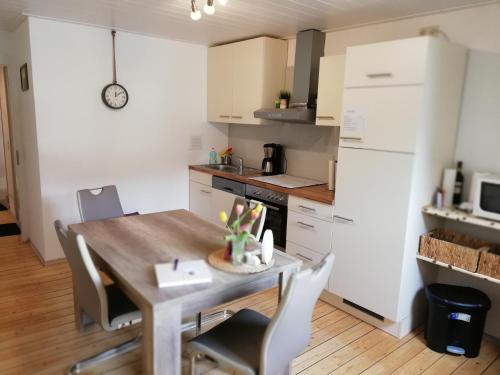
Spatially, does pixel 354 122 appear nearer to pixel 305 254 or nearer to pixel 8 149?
pixel 305 254

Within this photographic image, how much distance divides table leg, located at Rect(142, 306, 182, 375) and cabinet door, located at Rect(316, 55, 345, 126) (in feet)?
7.00

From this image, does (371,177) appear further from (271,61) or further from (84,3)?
(84,3)

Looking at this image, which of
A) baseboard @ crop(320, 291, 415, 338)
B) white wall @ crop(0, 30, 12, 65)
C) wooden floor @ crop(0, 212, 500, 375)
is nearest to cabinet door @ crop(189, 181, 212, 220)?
wooden floor @ crop(0, 212, 500, 375)

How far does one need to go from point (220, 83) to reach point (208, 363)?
306 cm

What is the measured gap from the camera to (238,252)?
194cm

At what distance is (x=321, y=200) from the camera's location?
3.02 meters

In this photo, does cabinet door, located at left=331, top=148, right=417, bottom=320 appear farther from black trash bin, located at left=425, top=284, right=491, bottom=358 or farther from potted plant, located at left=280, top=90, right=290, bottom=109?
potted plant, located at left=280, top=90, right=290, bottom=109

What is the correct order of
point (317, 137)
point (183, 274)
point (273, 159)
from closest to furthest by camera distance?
point (183, 274), point (317, 137), point (273, 159)

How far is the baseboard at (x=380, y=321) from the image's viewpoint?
2748 mm

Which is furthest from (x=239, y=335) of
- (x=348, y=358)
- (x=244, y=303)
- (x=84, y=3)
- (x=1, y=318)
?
(x=84, y=3)

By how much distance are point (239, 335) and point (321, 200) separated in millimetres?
1436

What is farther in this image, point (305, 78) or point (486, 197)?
point (305, 78)

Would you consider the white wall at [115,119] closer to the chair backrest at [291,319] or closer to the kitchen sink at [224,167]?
the kitchen sink at [224,167]

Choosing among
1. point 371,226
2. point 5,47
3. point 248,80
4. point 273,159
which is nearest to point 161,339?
point 371,226
